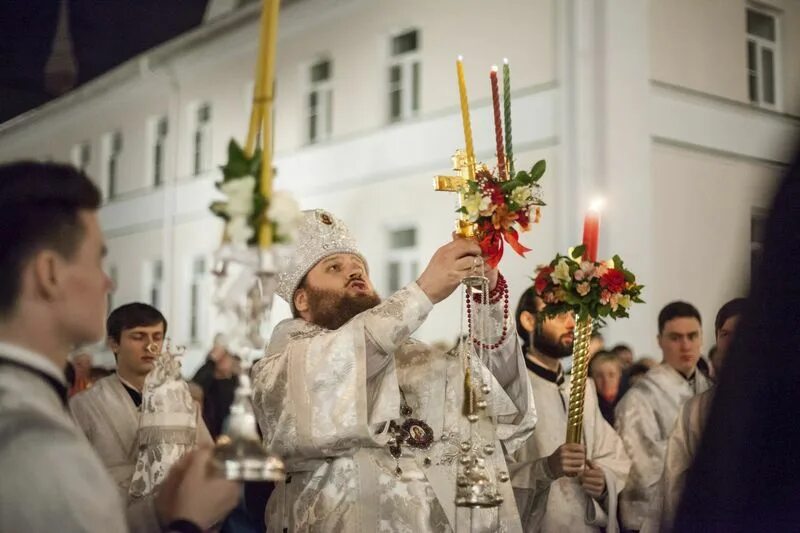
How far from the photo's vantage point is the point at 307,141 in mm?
17188

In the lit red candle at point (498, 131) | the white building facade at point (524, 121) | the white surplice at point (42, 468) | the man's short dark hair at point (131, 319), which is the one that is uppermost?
the white building facade at point (524, 121)

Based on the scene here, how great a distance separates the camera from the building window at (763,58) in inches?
559

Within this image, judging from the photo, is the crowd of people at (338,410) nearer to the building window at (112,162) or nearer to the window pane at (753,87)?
the window pane at (753,87)

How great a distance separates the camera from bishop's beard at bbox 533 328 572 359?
5.70m

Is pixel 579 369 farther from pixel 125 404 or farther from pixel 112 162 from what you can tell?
pixel 112 162

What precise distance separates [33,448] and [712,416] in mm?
1406

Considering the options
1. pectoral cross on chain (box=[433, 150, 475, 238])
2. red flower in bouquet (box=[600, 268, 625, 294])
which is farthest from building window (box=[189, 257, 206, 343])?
pectoral cross on chain (box=[433, 150, 475, 238])

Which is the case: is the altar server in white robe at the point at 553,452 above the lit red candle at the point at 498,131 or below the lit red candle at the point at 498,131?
below

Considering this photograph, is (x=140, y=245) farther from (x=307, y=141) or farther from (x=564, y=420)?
(x=564, y=420)

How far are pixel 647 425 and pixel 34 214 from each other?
15.3 feet

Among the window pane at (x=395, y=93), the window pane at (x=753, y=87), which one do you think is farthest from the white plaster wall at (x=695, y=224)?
the window pane at (x=395, y=93)

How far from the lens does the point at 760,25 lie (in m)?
14.4

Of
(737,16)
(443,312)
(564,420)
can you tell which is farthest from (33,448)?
(737,16)

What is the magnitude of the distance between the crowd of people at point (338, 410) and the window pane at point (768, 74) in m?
8.49
